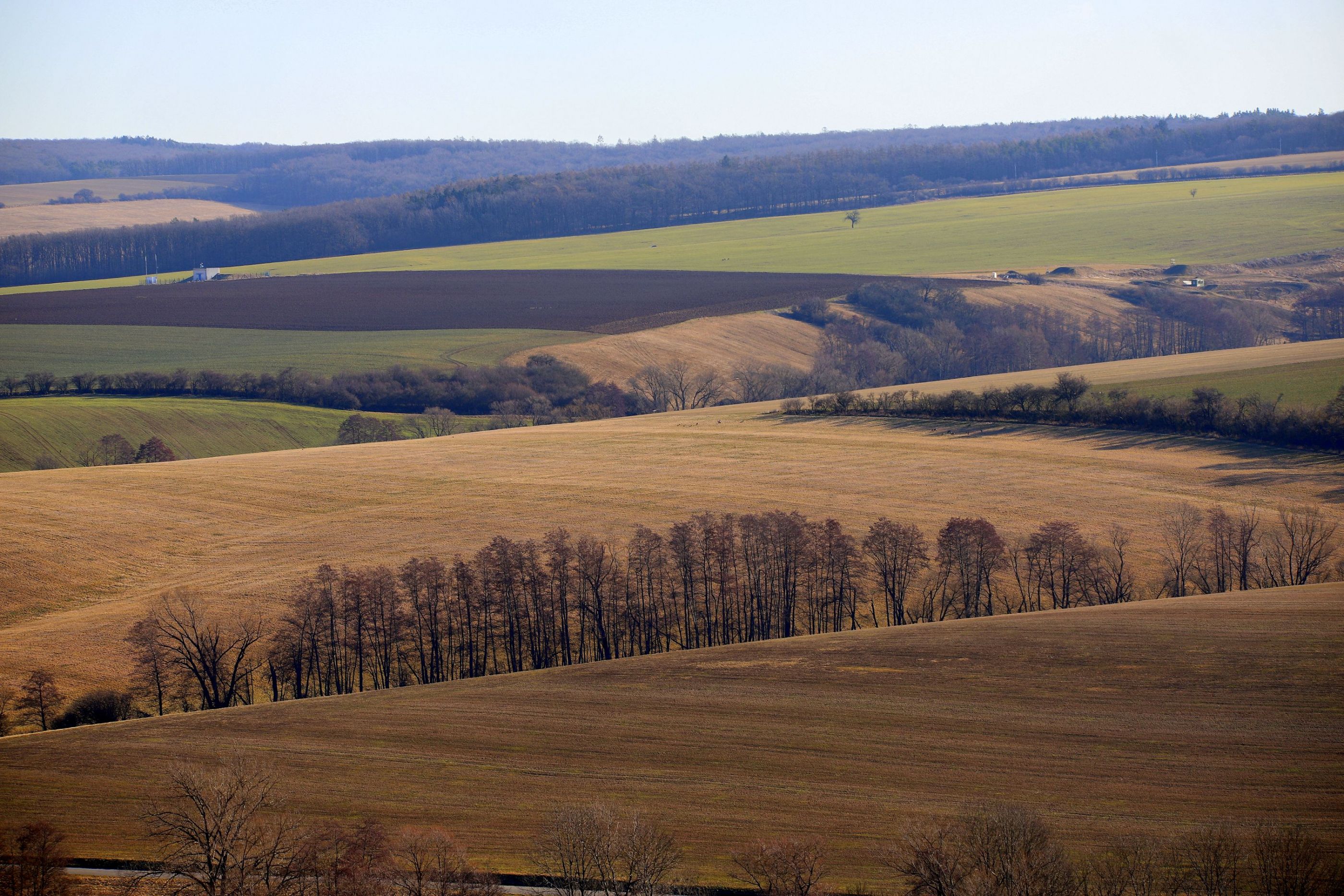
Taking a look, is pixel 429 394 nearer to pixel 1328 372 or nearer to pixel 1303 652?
pixel 1328 372

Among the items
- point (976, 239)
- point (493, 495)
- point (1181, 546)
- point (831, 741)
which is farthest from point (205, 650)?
point (976, 239)

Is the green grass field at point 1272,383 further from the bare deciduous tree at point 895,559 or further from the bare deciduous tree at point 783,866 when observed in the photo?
the bare deciduous tree at point 783,866

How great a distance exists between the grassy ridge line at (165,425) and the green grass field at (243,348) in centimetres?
1087

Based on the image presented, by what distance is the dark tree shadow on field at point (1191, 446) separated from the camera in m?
56.6

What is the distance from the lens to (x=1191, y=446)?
6412 centimetres

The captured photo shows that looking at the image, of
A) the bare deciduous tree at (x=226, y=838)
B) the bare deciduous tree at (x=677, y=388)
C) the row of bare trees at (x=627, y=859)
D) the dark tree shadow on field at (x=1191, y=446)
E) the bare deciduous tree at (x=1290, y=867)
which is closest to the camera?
the bare deciduous tree at (x=1290, y=867)

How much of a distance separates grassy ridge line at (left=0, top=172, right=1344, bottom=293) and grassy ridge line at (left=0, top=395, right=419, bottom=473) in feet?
246

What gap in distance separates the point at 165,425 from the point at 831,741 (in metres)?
66.0

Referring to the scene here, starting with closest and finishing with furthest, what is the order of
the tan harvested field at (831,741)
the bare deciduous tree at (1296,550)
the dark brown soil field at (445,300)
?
the tan harvested field at (831,741) < the bare deciduous tree at (1296,550) < the dark brown soil field at (445,300)

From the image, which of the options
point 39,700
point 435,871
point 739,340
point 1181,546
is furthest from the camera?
point 739,340

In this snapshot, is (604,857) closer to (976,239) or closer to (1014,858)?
(1014,858)

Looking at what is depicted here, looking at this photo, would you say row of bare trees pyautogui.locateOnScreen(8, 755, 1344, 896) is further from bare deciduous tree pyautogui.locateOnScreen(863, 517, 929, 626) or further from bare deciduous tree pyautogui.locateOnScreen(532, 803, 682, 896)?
bare deciduous tree pyautogui.locateOnScreen(863, 517, 929, 626)

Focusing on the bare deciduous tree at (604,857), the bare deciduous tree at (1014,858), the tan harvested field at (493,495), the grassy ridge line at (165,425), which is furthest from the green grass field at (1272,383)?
the grassy ridge line at (165,425)

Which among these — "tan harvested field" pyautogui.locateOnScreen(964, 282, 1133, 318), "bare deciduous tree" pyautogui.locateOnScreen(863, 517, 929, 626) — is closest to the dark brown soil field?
"tan harvested field" pyautogui.locateOnScreen(964, 282, 1133, 318)
